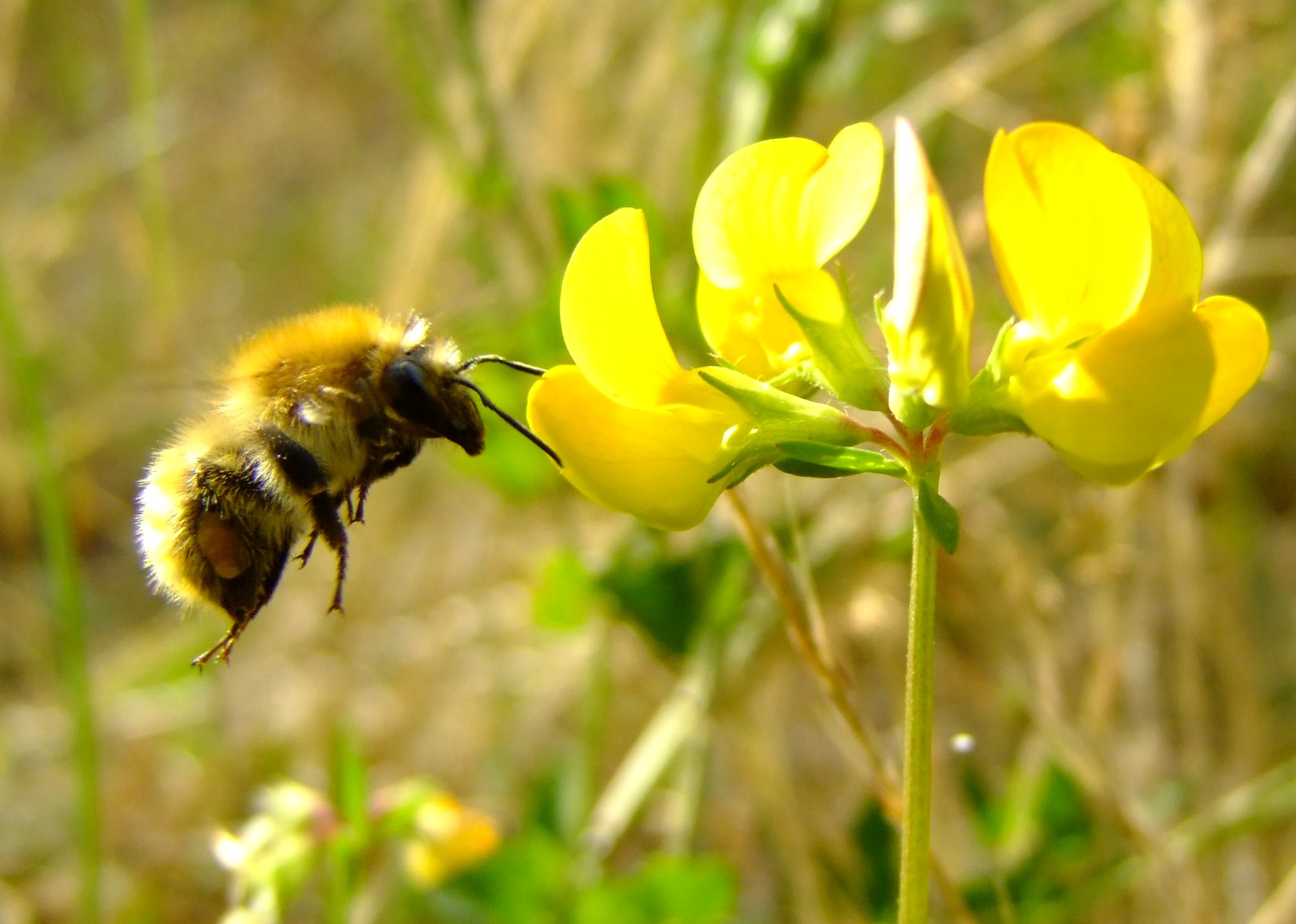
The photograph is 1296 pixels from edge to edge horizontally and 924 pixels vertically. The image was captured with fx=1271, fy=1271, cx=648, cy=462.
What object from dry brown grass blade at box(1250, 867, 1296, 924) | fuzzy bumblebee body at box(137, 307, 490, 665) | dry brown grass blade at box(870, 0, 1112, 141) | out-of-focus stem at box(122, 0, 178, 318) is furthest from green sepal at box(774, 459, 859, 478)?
out-of-focus stem at box(122, 0, 178, 318)

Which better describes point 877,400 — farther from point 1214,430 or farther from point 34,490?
point 34,490

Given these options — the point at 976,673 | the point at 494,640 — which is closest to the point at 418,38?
the point at 494,640

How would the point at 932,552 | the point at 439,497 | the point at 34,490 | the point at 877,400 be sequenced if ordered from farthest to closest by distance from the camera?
the point at 34,490 → the point at 439,497 → the point at 877,400 → the point at 932,552

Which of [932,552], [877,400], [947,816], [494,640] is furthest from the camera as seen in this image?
[494,640]

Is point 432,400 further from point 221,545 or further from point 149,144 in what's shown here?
point 149,144

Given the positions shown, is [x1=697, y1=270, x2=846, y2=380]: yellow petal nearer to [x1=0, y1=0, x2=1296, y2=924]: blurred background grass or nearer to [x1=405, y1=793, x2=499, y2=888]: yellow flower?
[x1=0, y1=0, x2=1296, y2=924]: blurred background grass

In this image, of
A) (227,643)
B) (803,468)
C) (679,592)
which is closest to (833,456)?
(803,468)

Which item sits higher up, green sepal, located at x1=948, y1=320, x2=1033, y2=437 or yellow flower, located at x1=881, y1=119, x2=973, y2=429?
yellow flower, located at x1=881, y1=119, x2=973, y2=429
